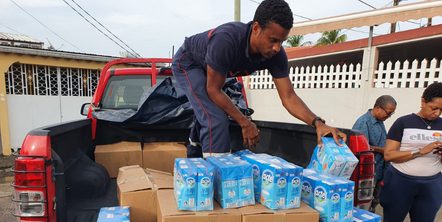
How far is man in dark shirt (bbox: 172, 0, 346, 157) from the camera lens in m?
1.56

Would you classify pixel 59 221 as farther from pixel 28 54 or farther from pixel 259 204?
pixel 28 54

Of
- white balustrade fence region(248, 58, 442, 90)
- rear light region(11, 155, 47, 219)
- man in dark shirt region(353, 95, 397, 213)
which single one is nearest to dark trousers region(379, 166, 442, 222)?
man in dark shirt region(353, 95, 397, 213)

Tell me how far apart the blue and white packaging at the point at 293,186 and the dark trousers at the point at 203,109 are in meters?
0.66

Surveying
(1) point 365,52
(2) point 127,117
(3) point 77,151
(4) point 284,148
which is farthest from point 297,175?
(1) point 365,52

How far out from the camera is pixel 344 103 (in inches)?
264

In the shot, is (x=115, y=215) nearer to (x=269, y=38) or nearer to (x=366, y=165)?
(x=269, y=38)

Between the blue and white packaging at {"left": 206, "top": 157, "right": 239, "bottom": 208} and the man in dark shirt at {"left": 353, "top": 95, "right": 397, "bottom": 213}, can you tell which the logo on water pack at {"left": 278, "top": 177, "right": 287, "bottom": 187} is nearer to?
the blue and white packaging at {"left": 206, "top": 157, "right": 239, "bottom": 208}

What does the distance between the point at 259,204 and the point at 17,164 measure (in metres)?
1.24

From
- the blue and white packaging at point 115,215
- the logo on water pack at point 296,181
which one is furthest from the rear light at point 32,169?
the logo on water pack at point 296,181

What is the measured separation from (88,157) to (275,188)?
160cm

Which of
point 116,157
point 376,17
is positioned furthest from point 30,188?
point 376,17

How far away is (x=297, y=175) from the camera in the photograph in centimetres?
127

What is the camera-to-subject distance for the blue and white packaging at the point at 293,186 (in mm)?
1240

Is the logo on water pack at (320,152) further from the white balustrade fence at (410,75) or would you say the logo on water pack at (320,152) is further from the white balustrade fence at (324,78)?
the white balustrade fence at (324,78)
